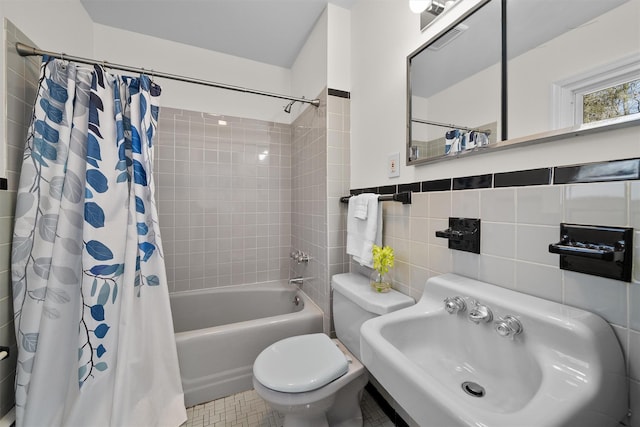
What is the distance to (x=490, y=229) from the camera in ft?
2.67

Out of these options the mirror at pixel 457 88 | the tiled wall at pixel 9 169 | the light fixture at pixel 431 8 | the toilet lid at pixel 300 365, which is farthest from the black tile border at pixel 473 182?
the tiled wall at pixel 9 169

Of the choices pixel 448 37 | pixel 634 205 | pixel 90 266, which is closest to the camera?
pixel 634 205

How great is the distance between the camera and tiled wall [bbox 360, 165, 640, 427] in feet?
1.78

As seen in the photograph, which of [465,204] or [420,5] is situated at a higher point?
[420,5]

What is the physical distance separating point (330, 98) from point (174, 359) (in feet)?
5.74

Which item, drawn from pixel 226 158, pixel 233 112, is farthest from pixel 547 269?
pixel 233 112

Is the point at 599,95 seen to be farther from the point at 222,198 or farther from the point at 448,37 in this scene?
the point at 222,198

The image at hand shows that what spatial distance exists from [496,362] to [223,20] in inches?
93.1

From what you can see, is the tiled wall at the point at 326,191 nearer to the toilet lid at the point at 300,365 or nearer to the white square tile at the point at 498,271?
the toilet lid at the point at 300,365

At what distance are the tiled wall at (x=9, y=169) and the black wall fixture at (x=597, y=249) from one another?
196 centimetres

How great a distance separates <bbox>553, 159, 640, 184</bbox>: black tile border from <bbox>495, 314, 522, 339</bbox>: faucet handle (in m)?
0.40

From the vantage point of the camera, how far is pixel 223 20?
166cm

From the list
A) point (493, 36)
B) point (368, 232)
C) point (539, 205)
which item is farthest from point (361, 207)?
point (493, 36)

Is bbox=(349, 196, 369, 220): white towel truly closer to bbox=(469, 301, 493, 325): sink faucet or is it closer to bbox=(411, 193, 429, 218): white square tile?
bbox=(411, 193, 429, 218): white square tile
